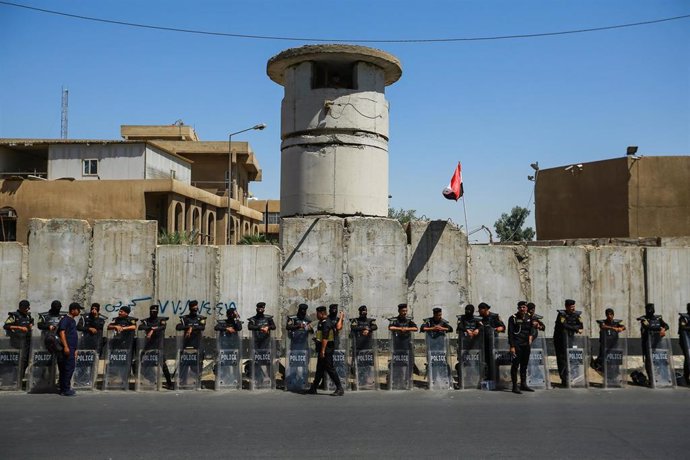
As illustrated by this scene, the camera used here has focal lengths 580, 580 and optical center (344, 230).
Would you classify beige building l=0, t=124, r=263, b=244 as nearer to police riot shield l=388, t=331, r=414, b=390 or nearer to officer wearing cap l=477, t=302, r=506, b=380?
police riot shield l=388, t=331, r=414, b=390

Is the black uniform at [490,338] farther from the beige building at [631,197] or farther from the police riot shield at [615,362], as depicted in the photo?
the beige building at [631,197]

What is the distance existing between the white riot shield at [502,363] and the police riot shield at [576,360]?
1211 millimetres

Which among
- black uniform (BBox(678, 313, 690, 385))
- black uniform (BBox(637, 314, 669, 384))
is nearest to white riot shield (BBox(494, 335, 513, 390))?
black uniform (BBox(637, 314, 669, 384))

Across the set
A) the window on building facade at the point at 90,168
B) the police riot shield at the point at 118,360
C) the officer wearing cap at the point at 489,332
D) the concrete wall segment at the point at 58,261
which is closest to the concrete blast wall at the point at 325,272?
the concrete wall segment at the point at 58,261

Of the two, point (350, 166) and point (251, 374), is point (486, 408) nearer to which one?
point (251, 374)

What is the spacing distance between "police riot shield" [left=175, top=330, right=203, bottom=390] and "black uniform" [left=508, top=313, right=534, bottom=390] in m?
6.09

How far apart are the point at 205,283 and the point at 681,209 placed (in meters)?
14.6

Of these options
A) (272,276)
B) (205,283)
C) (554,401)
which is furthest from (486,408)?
(205,283)

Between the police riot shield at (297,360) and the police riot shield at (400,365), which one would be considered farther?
the police riot shield at (400,365)

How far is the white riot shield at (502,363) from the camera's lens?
→ 11492 mm

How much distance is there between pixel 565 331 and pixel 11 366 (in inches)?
425

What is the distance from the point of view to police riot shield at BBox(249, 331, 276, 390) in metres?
11.2

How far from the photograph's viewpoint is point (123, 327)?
11062 mm

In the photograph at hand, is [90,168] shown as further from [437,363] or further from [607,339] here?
[607,339]
